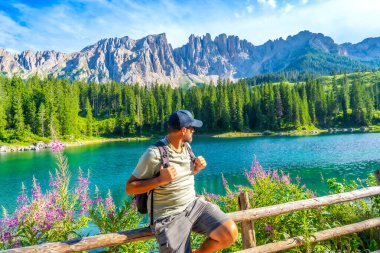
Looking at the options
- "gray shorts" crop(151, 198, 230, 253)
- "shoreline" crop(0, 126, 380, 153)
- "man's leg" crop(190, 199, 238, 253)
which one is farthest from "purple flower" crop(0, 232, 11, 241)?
"shoreline" crop(0, 126, 380, 153)

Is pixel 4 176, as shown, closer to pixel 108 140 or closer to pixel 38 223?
pixel 38 223

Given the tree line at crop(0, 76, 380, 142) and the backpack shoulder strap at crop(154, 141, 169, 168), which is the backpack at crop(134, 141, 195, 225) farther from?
the tree line at crop(0, 76, 380, 142)

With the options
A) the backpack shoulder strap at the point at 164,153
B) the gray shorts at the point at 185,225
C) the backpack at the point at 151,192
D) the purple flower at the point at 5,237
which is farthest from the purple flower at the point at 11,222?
the backpack shoulder strap at the point at 164,153

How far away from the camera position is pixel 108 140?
106m

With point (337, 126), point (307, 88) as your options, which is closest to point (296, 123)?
point (337, 126)

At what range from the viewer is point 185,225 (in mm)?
4301

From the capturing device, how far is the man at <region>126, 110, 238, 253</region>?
13.5 ft

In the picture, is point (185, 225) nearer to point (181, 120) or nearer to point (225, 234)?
point (225, 234)

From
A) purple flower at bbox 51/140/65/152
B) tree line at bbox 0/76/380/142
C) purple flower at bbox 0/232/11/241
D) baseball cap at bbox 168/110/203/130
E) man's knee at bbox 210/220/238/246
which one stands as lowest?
purple flower at bbox 0/232/11/241

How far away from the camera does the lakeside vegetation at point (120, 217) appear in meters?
5.50

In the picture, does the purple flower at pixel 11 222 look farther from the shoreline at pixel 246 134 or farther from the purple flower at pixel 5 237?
the shoreline at pixel 246 134

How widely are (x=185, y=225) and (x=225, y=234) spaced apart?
0.59m

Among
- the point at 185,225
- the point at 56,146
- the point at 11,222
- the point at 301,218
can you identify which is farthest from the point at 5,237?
the point at 301,218

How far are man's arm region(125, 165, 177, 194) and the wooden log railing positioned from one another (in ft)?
2.88
